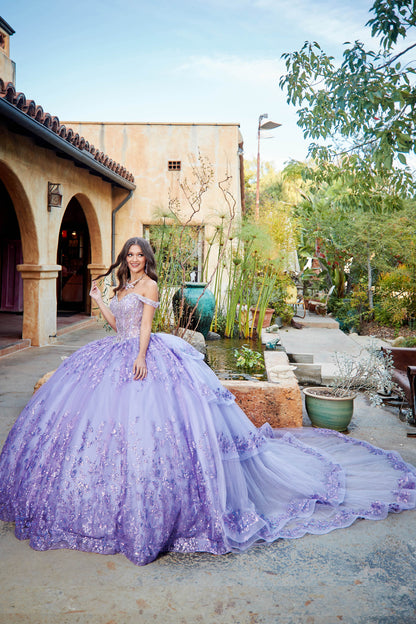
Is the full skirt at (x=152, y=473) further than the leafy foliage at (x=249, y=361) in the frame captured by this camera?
No

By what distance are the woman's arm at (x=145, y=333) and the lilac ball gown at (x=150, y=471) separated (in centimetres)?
3

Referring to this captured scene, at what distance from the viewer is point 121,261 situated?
8.90 feet

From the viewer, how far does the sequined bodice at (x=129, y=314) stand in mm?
2584

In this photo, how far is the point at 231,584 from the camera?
1.95 m

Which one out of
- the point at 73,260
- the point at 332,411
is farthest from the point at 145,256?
the point at 73,260

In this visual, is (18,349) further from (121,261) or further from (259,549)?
(259,549)

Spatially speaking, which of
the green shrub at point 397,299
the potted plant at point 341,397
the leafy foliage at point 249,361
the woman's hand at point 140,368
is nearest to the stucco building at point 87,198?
the leafy foliage at point 249,361

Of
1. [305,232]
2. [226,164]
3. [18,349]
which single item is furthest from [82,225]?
[305,232]

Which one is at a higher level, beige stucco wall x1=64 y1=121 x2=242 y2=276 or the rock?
beige stucco wall x1=64 y1=121 x2=242 y2=276

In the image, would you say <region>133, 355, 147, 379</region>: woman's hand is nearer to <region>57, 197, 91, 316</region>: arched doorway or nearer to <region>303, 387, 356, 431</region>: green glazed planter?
<region>303, 387, 356, 431</region>: green glazed planter

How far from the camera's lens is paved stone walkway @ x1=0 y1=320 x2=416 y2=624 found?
1757mm

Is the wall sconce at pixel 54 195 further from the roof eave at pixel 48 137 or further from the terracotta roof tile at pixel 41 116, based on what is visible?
the terracotta roof tile at pixel 41 116

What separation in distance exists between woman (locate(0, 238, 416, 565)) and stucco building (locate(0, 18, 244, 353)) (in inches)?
195

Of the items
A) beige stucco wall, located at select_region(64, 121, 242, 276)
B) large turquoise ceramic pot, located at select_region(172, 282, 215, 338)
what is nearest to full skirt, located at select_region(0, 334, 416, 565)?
large turquoise ceramic pot, located at select_region(172, 282, 215, 338)
